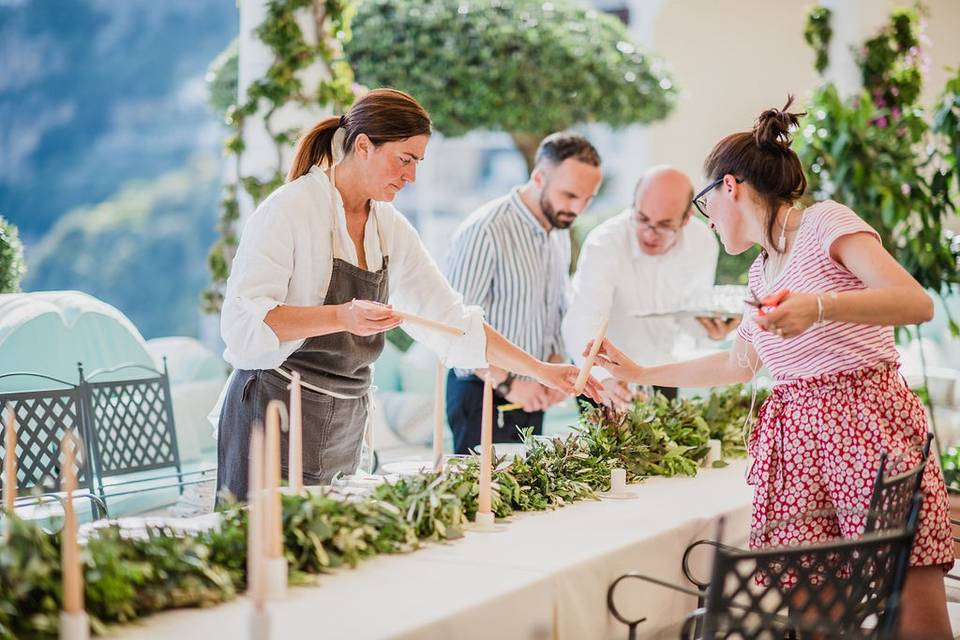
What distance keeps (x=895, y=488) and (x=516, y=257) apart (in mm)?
1750

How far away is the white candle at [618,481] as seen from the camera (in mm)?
2359

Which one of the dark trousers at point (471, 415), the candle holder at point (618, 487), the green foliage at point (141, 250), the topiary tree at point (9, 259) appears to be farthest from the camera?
the green foliage at point (141, 250)

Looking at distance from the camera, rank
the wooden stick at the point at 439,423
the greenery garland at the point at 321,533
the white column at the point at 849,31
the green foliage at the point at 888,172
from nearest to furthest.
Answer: the greenery garland at the point at 321,533
the wooden stick at the point at 439,423
the green foliage at the point at 888,172
the white column at the point at 849,31

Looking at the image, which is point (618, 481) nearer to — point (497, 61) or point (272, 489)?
point (272, 489)

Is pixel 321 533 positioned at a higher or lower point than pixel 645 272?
lower

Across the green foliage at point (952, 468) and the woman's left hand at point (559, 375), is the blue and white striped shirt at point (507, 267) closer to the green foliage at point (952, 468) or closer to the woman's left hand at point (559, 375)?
the woman's left hand at point (559, 375)

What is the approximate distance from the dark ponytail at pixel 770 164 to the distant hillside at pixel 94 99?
20.6 feet

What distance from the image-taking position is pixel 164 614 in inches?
59.4

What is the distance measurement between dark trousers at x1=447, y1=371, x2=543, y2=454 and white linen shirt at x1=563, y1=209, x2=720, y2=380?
0.97ft

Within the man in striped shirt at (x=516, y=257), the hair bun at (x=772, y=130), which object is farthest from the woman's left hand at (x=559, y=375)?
the hair bun at (x=772, y=130)

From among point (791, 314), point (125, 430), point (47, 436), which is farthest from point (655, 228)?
point (47, 436)

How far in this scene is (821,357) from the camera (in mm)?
2043

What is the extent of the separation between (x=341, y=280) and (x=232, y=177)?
238 centimetres

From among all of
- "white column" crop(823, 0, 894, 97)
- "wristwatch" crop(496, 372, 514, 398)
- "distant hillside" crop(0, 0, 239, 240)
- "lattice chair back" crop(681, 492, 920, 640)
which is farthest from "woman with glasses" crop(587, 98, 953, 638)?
"distant hillside" crop(0, 0, 239, 240)
